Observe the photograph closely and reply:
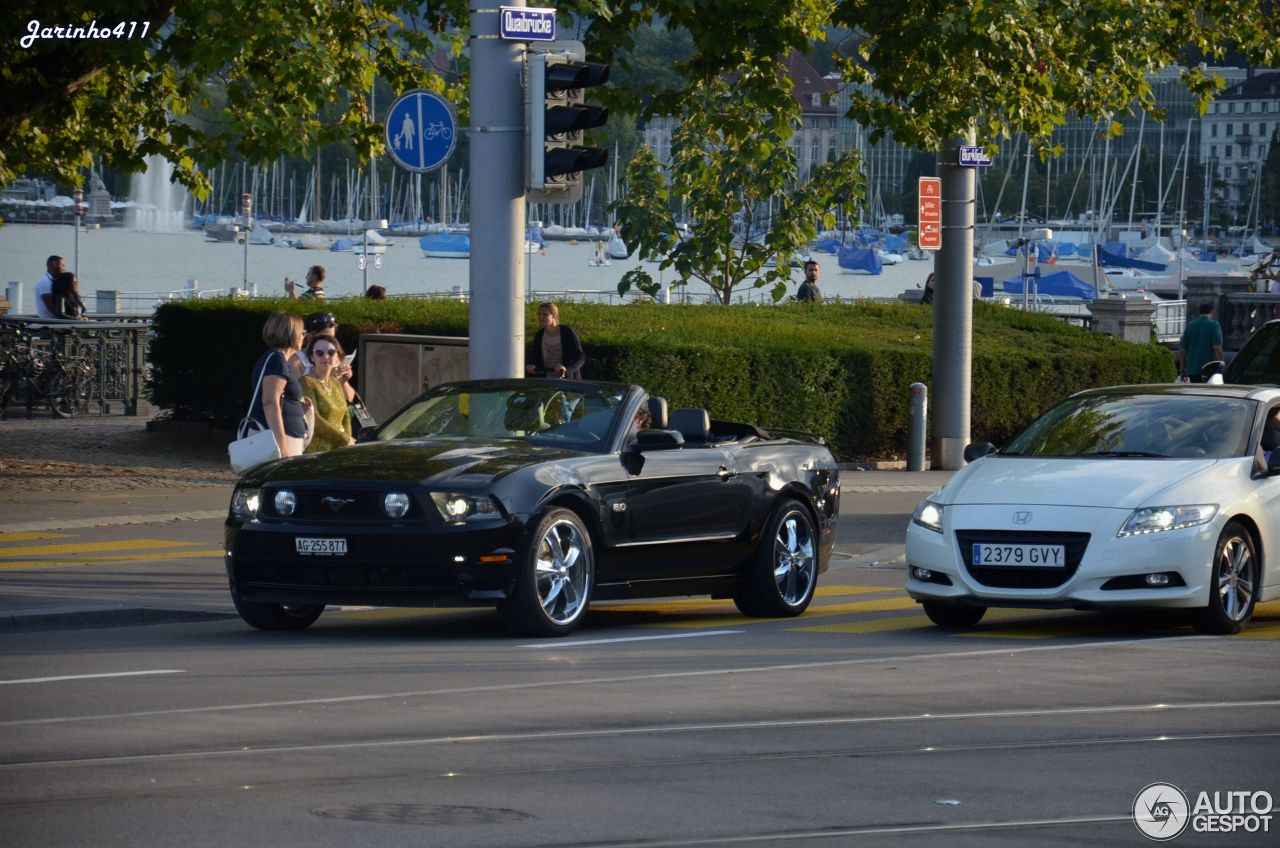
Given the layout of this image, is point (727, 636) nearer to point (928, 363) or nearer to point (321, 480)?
point (321, 480)

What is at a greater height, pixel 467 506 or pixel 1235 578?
pixel 467 506

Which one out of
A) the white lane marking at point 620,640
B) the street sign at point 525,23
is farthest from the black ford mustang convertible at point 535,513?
the street sign at point 525,23

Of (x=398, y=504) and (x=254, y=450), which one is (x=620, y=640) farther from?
(x=254, y=450)

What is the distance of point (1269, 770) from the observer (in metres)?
7.91

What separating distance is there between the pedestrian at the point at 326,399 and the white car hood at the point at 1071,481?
414 centimetres

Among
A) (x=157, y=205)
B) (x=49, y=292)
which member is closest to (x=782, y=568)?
(x=49, y=292)

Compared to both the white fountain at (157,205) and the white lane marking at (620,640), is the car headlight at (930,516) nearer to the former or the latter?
the white lane marking at (620,640)

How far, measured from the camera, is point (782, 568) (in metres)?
13.4

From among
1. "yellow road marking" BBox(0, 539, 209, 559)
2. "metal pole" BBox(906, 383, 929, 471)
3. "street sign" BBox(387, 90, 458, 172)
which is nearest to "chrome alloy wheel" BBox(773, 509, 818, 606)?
"street sign" BBox(387, 90, 458, 172)

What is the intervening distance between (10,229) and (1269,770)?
Result: 187 m

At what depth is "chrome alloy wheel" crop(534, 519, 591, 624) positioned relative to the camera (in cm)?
1152

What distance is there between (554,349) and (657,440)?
362 inches

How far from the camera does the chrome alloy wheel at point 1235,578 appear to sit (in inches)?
474

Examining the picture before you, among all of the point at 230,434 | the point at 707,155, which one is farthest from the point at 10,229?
the point at 230,434
